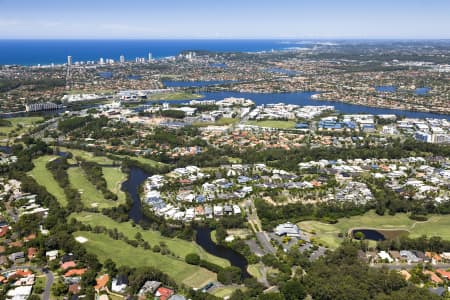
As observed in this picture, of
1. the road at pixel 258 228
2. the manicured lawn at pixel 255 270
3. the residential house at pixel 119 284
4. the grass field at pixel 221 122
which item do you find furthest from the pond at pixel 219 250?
the grass field at pixel 221 122

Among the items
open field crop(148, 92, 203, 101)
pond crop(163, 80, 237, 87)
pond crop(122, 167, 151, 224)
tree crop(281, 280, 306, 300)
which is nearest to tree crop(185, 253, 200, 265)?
tree crop(281, 280, 306, 300)

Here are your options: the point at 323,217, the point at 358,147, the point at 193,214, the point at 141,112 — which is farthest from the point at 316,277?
the point at 141,112

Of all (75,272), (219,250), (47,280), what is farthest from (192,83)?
(47,280)

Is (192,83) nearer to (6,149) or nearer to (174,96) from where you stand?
(174,96)

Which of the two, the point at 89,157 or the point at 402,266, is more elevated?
the point at 89,157

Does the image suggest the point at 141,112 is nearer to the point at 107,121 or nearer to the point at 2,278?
the point at 107,121

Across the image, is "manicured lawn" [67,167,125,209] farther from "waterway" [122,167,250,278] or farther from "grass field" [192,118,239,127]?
"grass field" [192,118,239,127]
